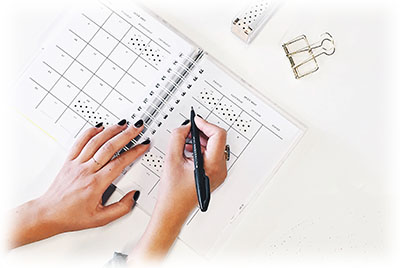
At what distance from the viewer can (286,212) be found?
3.59 feet

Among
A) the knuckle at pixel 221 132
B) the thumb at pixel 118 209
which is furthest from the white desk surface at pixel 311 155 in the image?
the knuckle at pixel 221 132

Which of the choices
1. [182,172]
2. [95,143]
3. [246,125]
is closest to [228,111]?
[246,125]

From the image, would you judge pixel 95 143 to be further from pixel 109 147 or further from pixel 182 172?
pixel 182 172

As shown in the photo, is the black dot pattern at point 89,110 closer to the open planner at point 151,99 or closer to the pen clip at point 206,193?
the open planner at point 151,99

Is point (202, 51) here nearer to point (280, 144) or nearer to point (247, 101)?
point (247, 101)

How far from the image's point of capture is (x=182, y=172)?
1.05 meters

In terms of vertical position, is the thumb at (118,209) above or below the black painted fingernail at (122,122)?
below

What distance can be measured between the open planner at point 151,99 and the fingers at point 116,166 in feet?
0.08

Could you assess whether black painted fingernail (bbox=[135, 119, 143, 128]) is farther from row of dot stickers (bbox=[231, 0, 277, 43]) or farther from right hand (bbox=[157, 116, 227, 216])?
row of dot stickers (bbox=[231, 0, 277, 43])

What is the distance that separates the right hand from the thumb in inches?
2.3

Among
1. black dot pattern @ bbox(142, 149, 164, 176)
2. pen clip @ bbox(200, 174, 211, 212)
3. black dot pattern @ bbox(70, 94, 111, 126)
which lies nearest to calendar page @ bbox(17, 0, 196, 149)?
black dot pattern @ bbox(70, 94, 111, 126)

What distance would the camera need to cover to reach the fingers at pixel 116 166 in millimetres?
1058

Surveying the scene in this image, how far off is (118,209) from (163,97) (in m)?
0.24

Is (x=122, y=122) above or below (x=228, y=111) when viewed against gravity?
below
